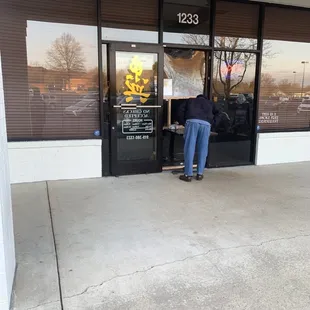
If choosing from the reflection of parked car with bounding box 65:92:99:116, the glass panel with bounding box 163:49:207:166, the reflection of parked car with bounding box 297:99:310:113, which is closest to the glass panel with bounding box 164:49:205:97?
the glass panel with bounding box 163:49:207:166

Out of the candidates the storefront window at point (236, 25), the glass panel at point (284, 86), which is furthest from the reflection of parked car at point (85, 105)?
the glass panel at point (284, 86)

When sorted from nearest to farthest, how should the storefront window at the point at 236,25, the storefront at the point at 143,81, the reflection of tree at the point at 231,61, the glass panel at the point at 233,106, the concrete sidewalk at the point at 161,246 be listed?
the concrete sidewalk at the point at 161,246 < the storefront at the point at 143,81 < the storefront window at the point at 236,25 < the reflection of tree at the point at 231,61 < the glass panel at the point at 233,106

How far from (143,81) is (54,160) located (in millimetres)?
1834

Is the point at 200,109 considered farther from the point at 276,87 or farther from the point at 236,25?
the point at 276,87

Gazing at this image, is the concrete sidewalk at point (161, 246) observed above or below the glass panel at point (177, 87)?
below

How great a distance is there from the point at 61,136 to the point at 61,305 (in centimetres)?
313

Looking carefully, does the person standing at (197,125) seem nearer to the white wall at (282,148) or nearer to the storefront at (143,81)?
the storefront at (143,81)

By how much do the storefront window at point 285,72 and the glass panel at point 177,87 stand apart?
1182 millimetres

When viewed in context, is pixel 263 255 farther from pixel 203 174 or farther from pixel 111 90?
pixel 111 90

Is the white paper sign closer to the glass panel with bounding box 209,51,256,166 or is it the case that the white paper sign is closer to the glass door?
the glass door

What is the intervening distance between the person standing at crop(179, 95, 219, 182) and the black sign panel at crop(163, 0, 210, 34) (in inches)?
49.7

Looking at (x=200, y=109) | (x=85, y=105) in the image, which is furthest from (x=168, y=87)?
(x=85, y=105)

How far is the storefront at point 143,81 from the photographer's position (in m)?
4.57

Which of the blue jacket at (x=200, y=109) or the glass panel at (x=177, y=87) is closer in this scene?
the blue jacket at (x=200, y=109)
